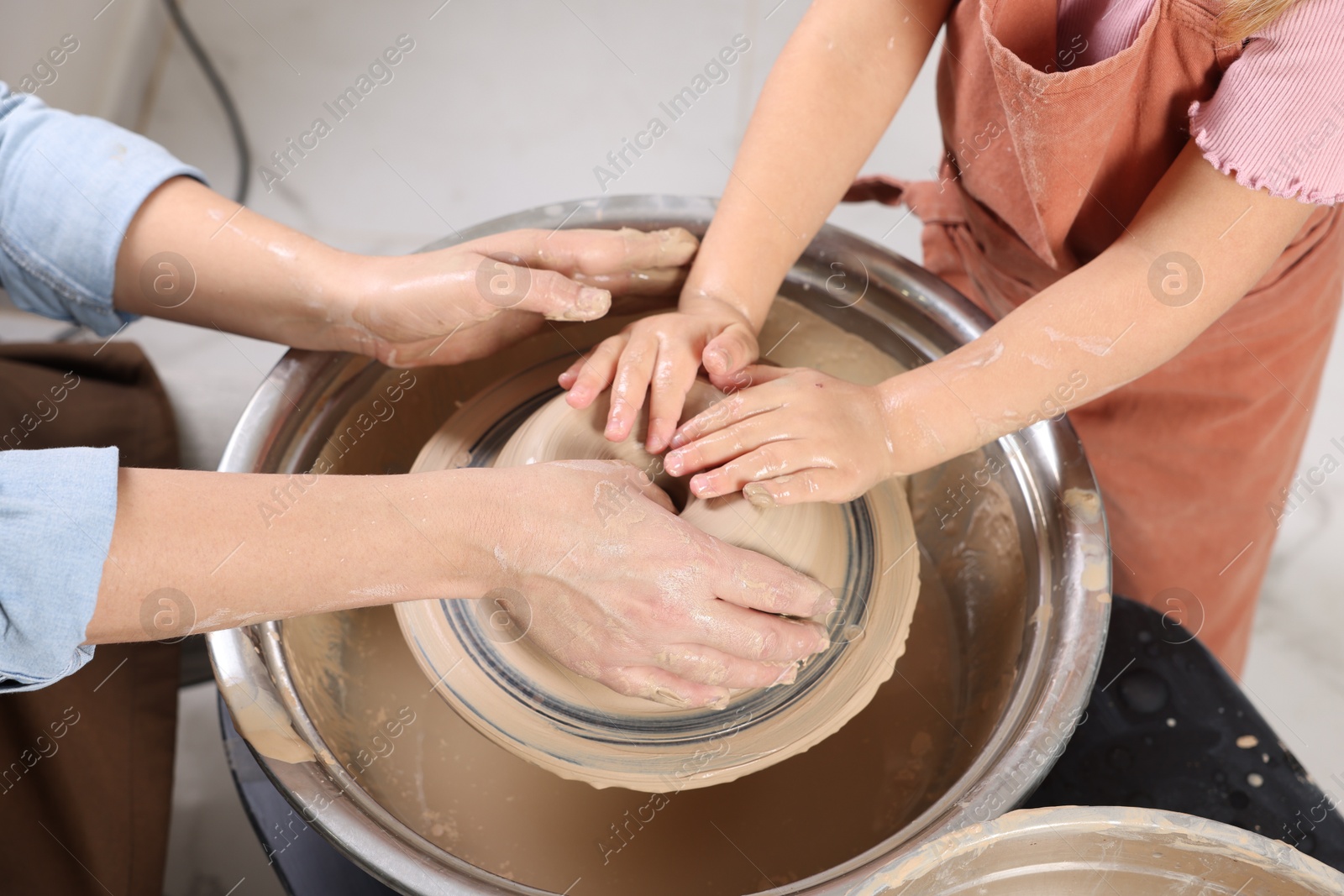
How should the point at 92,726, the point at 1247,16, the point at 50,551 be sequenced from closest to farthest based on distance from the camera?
the point at 50,551 → the point at 1247,16 → the point at 92,726

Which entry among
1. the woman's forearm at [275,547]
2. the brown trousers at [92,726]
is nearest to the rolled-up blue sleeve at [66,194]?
the brown trousers at [92,726]

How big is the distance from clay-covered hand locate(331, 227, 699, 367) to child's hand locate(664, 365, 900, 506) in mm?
162

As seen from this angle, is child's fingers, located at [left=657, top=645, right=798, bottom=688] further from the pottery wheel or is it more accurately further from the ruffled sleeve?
the ruffled sleeve

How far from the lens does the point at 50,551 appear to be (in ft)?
1.88

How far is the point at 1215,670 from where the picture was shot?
0.80 meters

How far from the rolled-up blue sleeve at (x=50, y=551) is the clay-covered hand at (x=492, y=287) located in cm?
30

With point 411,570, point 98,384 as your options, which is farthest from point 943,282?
point 98,384

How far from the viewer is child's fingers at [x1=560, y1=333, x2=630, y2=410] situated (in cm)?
79

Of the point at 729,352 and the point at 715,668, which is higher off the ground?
the point at 729,352

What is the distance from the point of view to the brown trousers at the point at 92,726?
2.74 feet

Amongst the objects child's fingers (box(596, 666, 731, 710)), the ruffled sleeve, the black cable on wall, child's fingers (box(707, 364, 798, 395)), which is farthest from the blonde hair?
the black cable on wall

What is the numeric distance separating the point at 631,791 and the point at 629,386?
1.16 ft

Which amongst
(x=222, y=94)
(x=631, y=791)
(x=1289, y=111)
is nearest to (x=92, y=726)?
(x=631, y=791)

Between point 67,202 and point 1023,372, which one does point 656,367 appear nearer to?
point 1023,372
